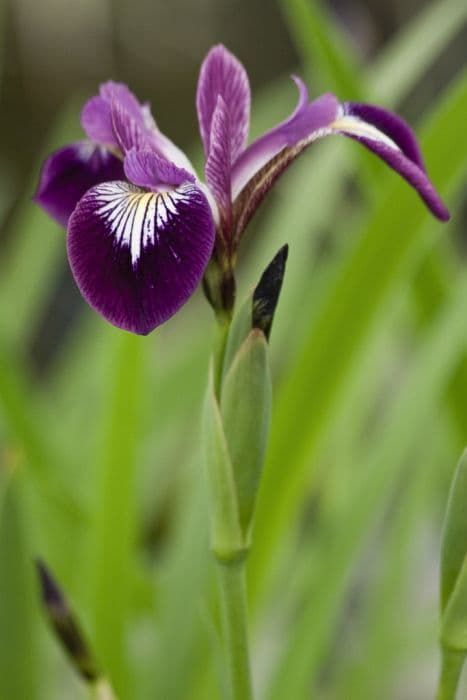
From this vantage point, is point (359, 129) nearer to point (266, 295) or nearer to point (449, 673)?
point (266, 295)

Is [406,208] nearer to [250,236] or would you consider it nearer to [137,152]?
[137,152]

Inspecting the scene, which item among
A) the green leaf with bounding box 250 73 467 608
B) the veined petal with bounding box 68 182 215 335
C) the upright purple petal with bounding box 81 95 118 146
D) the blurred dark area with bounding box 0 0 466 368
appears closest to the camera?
the veined petal with bounding box 68 182 215 335

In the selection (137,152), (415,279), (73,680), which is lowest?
(73,680)

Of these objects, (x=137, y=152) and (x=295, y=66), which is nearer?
(x=137, y=152)

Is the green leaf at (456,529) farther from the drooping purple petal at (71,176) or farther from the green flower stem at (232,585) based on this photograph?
the drooping purple petal at (71,176)

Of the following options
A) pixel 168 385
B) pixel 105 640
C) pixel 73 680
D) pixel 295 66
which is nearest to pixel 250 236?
pixel 295 66

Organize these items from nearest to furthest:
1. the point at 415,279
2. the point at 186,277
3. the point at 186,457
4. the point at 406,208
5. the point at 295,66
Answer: the point at 186,277
the point at 406,208
the point at 415,279
the point at 186,457
the point at 295,66

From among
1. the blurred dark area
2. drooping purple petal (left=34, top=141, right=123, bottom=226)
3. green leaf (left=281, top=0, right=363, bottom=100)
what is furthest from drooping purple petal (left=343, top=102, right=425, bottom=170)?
the blurred dark area

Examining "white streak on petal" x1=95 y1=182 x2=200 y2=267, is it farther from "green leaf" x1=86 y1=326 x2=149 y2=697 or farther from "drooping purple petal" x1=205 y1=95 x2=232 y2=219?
"green leaf" x1=86 y1=326 x2=149 y2=697
